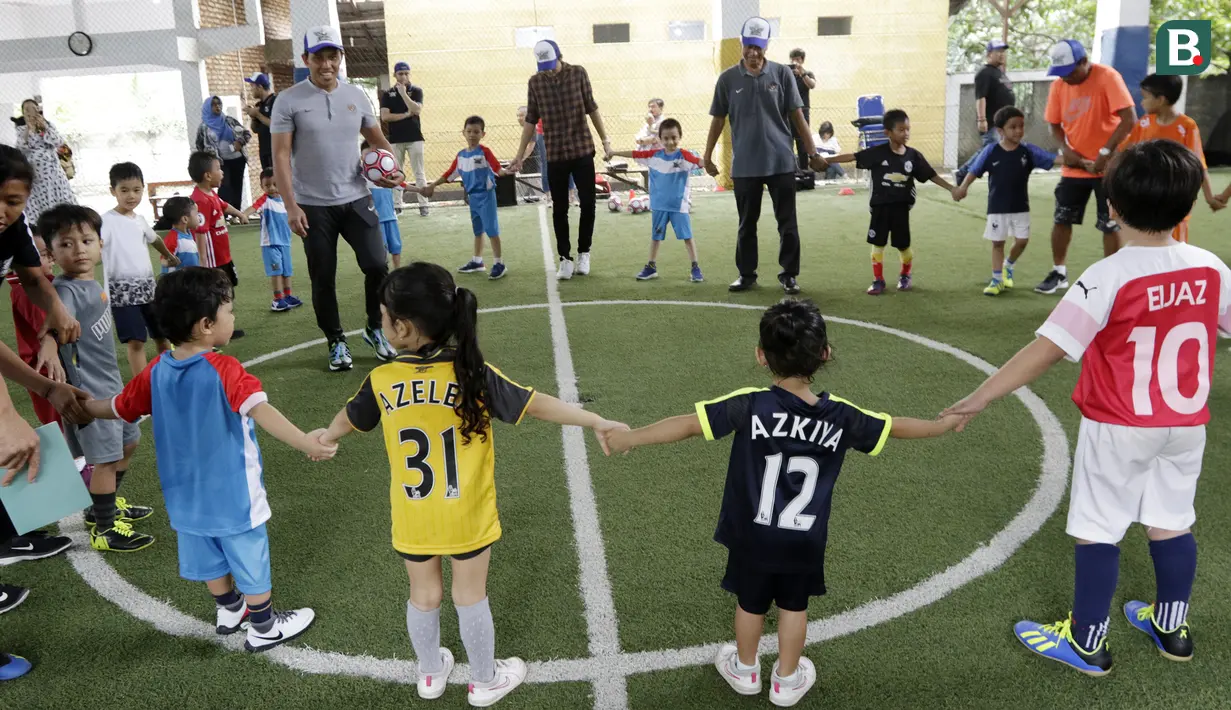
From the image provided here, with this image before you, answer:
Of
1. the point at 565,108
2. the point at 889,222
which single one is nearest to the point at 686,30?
the point at 565,108

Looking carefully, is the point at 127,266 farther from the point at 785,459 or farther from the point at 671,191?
the point at 671,191

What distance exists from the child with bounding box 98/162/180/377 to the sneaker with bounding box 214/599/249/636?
3112mm

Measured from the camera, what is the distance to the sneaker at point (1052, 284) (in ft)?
27.8

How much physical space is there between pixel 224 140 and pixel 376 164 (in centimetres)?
1053

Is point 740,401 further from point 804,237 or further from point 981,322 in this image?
point 804,237

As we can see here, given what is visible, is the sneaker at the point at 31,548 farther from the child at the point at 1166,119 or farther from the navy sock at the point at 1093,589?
the child at the point at 1166,119

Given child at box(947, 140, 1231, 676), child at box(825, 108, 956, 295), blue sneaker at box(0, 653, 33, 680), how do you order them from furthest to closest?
child at box(825, 108, 956, 295) → blue sneaker at box(0, 653, 33, 680) → child at box(947, 140, 1231, 676)

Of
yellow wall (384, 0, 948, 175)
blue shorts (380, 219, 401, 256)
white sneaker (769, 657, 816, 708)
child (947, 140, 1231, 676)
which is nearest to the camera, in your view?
child (947, 140, 1231, 676)

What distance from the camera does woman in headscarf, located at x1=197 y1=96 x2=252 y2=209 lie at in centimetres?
1580

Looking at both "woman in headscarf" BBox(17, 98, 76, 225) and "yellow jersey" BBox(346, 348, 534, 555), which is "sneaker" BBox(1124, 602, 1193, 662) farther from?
"woman in headscarf" BBox(17, 98, 76, 225)

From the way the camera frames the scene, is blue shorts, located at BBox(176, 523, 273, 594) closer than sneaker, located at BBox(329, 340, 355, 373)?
Yes

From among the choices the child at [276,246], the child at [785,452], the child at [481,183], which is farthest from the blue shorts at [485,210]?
the child at [785,452]

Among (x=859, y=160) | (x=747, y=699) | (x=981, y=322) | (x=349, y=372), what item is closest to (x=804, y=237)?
(x=859, y=160)

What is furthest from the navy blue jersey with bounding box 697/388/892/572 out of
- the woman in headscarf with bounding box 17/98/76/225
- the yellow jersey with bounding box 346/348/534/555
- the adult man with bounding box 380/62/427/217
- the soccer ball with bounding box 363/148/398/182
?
the adult man with bounding box 380/62/427/217
